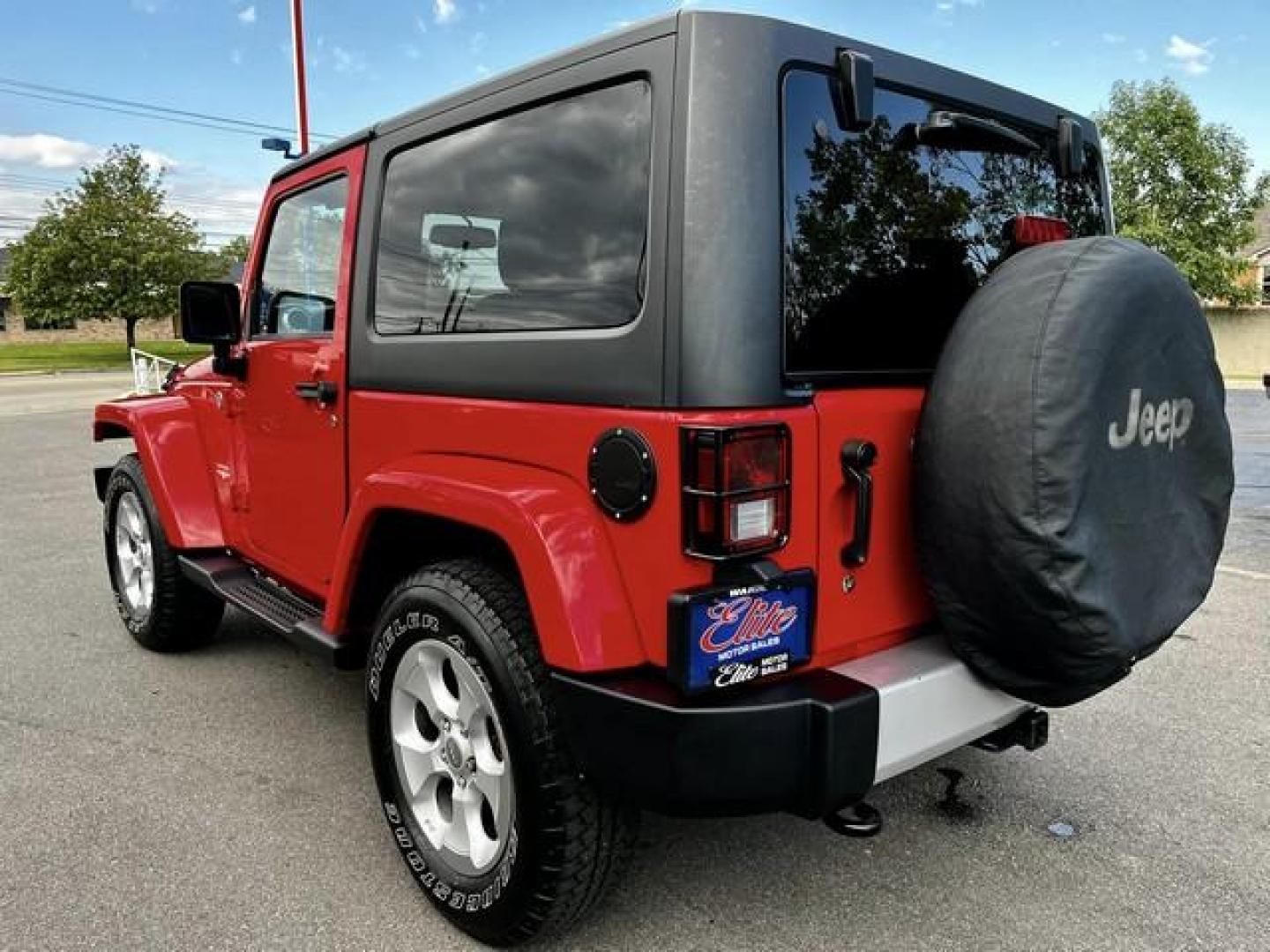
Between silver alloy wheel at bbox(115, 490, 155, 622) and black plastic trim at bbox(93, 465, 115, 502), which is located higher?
black plastic trim at bbox(93, 465, 115, 502)

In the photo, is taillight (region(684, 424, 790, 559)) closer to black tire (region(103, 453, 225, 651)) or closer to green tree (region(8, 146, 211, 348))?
black tire (region(103, 453, 225, 651))

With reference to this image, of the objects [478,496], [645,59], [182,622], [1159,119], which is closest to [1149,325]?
[645,59]

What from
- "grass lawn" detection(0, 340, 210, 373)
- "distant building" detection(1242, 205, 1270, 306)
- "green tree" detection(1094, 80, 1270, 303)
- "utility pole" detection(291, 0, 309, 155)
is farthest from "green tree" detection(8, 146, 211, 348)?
"distant building" detection(1242, 205, 1270, 306)

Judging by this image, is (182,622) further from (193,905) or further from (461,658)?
(461,658)

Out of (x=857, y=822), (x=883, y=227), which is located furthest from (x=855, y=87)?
(x=857, y=822)

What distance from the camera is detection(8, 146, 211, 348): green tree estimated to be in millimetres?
35031

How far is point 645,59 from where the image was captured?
197 cm

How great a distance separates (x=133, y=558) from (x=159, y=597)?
0.44 m

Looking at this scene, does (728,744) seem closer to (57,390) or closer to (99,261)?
(57,390)

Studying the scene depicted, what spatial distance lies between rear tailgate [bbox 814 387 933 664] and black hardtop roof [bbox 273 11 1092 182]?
0.77 metres

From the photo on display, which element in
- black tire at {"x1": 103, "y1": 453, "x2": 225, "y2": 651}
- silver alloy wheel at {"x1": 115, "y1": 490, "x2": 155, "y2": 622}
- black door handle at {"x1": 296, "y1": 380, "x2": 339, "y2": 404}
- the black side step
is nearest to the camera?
the black side step

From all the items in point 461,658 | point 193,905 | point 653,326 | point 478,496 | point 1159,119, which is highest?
point 1159,119

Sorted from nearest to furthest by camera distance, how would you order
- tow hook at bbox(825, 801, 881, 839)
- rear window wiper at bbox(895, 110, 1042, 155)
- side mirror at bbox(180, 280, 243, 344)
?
tow hook at bbox(825, 801, 881, 839), rear window wiper at bbox(895, 110, 1042, 155), side mirror at bbox(180, 280, 243, 344)

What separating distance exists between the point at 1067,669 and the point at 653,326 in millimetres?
1121
